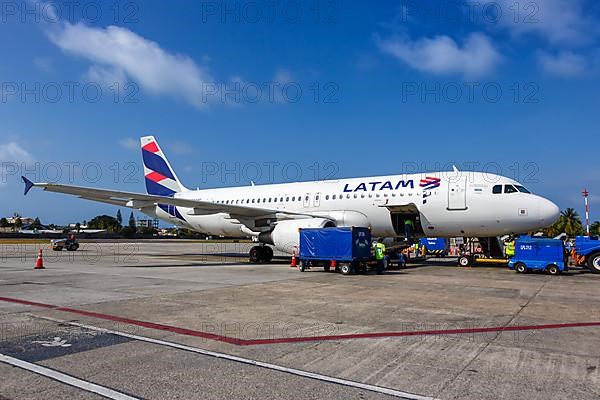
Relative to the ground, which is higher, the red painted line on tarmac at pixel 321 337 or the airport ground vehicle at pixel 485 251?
the airport ground vehicle at pixel 485 251

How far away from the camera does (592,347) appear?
6164mm

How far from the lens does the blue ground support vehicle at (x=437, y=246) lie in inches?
1198

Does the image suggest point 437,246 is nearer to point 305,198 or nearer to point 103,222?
point 305,198

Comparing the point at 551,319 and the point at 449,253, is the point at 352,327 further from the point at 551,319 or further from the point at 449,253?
the point at 449,253

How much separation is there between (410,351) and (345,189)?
53.3ft

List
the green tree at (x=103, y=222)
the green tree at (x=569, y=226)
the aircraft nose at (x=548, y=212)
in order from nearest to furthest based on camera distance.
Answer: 1. the aircraft nose at (x=548, y=212)
2. the green tree at (x=569, y=226)
3. the green tree at (x=103, y=222)

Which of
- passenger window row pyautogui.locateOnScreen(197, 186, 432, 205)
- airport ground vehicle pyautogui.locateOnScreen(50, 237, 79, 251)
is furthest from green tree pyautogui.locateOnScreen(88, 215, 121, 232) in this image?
passenger window row pyautogui.locateOnScreen(197, 186, 432, 205)

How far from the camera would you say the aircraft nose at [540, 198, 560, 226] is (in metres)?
17.7

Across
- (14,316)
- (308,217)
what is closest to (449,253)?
(308,217)

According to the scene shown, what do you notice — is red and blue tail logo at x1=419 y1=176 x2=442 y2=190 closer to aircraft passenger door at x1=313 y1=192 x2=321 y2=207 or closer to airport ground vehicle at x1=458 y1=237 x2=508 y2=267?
airport ground vehicle at x1=458 y1=237 x2=508 y2=267

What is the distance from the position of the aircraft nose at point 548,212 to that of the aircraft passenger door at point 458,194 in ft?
9.46

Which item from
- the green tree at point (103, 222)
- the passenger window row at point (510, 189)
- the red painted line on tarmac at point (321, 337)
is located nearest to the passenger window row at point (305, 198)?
the passenger window row at point (510, 189)

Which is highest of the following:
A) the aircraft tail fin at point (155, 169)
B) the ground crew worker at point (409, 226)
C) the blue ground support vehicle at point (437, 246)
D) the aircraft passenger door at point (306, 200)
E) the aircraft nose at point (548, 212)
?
the aircraft tail fin at point (155, 169)

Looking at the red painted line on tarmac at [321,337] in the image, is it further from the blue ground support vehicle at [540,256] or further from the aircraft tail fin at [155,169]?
the aircraft tail fin at [155,169]
